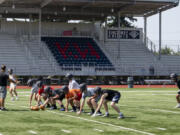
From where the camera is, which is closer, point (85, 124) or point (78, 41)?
point (85, 124)

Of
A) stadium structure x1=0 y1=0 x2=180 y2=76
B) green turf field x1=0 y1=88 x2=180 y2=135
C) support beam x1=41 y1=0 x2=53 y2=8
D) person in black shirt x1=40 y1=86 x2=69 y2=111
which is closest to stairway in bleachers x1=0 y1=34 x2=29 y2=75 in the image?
stadium structure x1=0 y1=0 x2=180 y2=76

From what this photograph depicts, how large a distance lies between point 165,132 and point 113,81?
37372mm

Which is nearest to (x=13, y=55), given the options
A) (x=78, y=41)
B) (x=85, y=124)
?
(x=78, y=41)

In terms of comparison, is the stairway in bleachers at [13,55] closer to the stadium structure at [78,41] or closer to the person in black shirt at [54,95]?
the stadium structure at [78,41]

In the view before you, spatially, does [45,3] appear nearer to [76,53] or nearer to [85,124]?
[76,53]

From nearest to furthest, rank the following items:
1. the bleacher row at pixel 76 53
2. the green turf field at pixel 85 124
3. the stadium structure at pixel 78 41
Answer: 1. the green turf field at pixel 85 124
2. the stadium structure at pixel 78 41
3. the bleacher row at pixel 76 53

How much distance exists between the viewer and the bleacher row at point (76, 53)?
4981 centimetres

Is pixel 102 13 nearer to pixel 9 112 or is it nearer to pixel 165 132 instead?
pixel 9 112

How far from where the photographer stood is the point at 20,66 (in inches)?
1853

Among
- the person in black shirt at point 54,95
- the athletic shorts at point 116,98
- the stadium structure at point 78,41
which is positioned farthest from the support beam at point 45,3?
the athletic shorts at point 116,98

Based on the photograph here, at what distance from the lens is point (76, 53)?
51.9 metres

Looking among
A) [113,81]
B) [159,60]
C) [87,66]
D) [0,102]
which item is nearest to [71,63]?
[87,66]

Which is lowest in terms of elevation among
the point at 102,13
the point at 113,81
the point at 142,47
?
the point at 113,81

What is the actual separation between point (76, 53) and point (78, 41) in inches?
133
